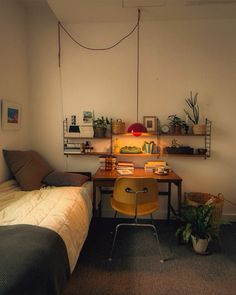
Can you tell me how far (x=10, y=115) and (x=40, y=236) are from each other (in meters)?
1.81

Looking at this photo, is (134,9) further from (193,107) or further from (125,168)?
(125,168)

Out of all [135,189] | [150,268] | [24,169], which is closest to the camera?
[150,268]

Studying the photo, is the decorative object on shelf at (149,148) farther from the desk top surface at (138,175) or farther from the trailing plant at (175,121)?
the trailing plant at (175,121)

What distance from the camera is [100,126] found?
3088 mm


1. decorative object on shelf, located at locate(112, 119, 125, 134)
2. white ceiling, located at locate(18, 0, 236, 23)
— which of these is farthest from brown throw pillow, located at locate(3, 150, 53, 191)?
white ceiling, located at locate(18, 0, 236, 23)

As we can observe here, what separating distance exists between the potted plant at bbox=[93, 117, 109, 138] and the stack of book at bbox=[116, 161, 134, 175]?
1.59ft

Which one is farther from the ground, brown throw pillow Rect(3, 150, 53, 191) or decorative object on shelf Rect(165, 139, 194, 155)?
decorative object on shelf Rect(165, 139, 194, 155)

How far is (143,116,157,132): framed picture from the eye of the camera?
10.2 ft

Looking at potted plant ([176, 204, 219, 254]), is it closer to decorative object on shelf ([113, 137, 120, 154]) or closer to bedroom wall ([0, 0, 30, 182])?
decorative object on shelf ([113, 137, 120, 154])

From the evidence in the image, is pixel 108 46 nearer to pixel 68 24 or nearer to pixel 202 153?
pixel 68 24

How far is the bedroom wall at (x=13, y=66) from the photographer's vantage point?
262 cm

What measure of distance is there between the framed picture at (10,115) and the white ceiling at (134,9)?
1286 mm

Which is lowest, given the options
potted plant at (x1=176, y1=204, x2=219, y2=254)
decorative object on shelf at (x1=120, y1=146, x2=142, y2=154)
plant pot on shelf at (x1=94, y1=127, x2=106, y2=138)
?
potted plant at (x1=176, y1=204, x2=219, y2=254)

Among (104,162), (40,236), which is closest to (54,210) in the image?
(40,236)
